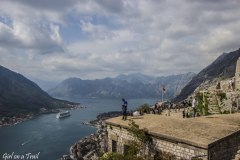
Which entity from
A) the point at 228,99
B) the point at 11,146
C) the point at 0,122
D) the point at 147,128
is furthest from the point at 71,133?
the point at 147,128

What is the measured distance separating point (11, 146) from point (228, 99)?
9626 centimetres

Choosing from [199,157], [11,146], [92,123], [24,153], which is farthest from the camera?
[92,123]

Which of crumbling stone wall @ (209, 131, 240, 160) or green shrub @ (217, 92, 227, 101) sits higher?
green shrub @ (217, 92, 227, 101)

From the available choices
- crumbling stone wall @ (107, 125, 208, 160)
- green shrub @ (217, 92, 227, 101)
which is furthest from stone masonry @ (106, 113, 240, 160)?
green shrub @ (217, 92, 227, 101)

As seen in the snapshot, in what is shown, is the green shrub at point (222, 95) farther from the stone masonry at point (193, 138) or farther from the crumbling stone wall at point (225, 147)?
the crumbling stone wall at point (225, 147)

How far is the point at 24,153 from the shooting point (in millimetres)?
100250

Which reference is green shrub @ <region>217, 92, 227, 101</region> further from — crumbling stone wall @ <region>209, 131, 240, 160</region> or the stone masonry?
crumbling stone wall @ <region>209, 131, 240, 160</region>

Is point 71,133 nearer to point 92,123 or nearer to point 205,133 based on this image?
point 92,123

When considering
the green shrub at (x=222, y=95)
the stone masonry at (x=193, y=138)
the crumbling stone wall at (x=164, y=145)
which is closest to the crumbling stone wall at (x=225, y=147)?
the stone masonry at (x=193, y=138)

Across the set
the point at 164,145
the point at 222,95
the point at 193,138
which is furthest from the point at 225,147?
the point at 222,95

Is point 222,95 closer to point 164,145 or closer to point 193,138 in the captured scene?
point 164,145

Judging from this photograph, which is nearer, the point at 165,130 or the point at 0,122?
the point at 165,130

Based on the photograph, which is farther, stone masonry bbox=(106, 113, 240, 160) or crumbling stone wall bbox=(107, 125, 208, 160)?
crumbling stone wall bbox=(107, 125, 208, 160)

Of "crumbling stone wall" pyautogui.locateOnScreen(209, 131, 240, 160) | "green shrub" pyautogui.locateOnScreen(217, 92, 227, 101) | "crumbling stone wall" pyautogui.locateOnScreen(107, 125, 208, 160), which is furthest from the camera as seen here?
"green shrub" pyautogui.locateOnScreen(217, 92, 227, 101)
